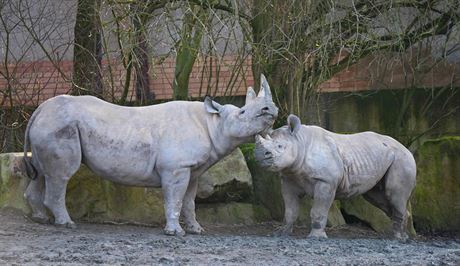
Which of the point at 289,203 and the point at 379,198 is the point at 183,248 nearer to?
the point at 289,203

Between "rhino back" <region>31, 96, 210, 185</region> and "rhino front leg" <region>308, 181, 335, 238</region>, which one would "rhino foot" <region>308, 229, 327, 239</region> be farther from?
"rhino back" <region>31, 96, 210, 185</region>

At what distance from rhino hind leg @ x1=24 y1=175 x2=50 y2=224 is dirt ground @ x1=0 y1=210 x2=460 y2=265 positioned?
0.11 m

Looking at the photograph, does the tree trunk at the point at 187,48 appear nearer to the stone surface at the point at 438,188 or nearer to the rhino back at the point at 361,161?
the rhino back at the point at 361,161

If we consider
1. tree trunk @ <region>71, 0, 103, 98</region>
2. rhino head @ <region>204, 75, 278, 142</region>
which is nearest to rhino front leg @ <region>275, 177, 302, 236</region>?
rhino head @ <region>204, 75, 278, 142</region>

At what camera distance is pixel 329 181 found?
9.87 metres

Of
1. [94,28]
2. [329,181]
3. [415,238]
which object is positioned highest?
[94,28]

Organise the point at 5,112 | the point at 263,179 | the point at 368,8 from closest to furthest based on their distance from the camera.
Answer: the point at 263,179
the point at 368,8
the point at 5,112

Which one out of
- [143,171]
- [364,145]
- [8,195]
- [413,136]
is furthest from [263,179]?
[413,136]

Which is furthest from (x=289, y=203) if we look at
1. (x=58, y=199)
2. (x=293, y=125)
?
(x=58, y=199)

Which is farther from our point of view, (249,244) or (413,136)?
(413,136)

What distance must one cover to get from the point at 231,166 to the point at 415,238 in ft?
6.97

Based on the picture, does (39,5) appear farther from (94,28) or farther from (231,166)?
(231,166)

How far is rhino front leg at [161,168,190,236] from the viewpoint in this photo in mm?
9453

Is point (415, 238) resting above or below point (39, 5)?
below
